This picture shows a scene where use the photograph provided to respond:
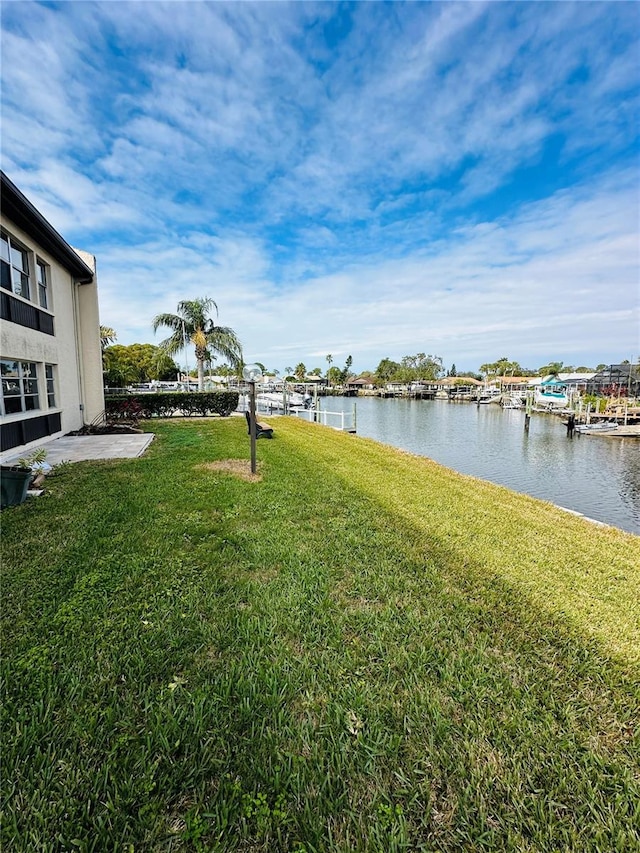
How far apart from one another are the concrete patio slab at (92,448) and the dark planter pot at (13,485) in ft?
9.22

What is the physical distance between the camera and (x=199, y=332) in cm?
2580

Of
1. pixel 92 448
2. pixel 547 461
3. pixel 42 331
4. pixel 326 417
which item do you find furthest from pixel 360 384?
pixel 92 448

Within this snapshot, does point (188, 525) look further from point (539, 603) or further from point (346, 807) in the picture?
point (539, 603)

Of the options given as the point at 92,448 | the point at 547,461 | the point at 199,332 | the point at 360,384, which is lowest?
the point at 547,461

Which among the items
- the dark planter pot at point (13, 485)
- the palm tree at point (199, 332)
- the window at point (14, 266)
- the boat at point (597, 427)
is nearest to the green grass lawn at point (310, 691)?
the dark planter pot at point (13, 485)

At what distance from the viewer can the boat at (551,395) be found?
5403 cm

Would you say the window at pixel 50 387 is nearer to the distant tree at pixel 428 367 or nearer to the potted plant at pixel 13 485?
the potted plant at pixel 13 485

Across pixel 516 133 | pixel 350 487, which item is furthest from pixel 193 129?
pixel 350 487

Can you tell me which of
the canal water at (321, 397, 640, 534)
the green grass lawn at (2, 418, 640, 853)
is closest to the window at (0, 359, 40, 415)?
the green grass lawn at (2, 418, 640, 853)

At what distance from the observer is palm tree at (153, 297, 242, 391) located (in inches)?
1011

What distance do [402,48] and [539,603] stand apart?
43.7ft

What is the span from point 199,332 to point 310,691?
86.1 ft

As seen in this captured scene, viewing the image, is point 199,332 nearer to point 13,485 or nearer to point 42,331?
point 42,331

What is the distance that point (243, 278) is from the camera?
30.0 metres
